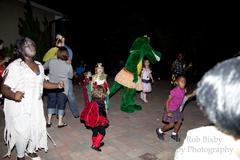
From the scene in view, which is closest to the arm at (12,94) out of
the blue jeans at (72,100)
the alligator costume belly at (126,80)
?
the blue jeans at (72,100)

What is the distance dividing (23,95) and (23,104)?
0.76 ft

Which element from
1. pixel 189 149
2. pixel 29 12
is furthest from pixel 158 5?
pixel 189 149

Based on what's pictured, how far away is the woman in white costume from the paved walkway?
3.27 ft

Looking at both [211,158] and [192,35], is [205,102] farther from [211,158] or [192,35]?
[192,35]

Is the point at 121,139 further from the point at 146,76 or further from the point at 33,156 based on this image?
the point at 146,76

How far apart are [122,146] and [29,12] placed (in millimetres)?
8937

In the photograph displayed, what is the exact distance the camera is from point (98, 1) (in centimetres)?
2000

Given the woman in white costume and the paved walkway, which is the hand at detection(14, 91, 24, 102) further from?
the paved walkway

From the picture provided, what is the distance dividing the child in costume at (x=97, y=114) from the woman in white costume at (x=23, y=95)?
1.16 meters

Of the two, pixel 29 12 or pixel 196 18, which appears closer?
pixel 29 12

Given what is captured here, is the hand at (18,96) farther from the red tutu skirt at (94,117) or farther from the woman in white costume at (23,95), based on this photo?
the red tutu skirt at (94,117)

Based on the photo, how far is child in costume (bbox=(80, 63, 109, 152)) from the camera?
5492 mm

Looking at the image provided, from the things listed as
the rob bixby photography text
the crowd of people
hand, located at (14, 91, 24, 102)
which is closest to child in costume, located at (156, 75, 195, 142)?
the crowd of people

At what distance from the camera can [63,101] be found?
6648mm
